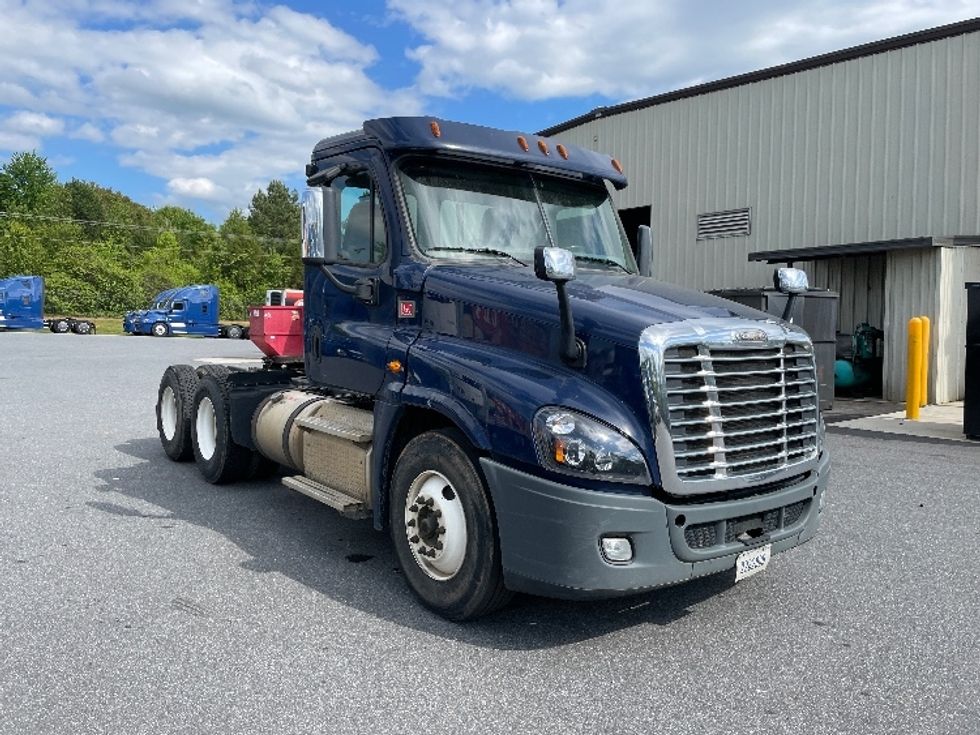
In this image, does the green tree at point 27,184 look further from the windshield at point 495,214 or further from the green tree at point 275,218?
the windshield at point 495,214

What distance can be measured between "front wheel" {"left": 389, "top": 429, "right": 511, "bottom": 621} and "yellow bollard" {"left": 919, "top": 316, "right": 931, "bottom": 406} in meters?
10.8

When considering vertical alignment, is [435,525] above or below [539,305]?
below

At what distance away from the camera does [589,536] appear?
360cm

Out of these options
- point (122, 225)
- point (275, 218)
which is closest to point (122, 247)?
point (122, 225)

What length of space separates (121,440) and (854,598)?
7.72 meters

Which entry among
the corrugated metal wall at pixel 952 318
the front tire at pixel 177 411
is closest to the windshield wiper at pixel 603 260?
the front tire at pixel 177 411

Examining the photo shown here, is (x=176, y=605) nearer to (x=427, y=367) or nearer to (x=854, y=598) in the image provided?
(x=427, y=367)

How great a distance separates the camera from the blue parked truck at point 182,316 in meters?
38.7

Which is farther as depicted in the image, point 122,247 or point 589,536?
point 122,247

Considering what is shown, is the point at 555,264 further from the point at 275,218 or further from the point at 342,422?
the point at 275,218

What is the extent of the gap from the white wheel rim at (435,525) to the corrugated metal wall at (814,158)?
919 centimetres

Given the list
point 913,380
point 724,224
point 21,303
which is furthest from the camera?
point 21,303

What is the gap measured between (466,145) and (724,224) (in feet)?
46.3

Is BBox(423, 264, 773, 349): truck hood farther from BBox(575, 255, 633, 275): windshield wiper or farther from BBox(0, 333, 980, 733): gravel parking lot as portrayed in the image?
BBox(0, 333, 980, 733): gravel parking lot
